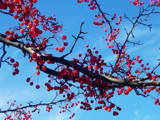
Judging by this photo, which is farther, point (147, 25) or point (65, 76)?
point (147, 25)

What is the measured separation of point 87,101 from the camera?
16.9 ft

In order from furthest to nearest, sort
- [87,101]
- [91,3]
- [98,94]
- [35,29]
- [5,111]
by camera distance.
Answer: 1. [91,3]
2. [5,111]
3. [87,101]
4. [98,94]
5. [35,29]

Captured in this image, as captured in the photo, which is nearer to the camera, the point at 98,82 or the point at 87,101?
the point at 98,82

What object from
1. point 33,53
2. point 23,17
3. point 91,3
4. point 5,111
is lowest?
point 33,53

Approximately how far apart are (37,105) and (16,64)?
4.05 metres

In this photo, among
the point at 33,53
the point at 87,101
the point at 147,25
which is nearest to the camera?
the point at 33,53

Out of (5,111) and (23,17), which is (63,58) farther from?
(5,111)

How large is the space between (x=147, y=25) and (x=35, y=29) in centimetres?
380

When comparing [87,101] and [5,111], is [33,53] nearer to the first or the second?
[87,101]

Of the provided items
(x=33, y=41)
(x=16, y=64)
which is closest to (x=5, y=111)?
(x=16, y=64)

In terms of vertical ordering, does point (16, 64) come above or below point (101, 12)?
below

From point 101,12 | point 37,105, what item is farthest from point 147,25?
point 37,105

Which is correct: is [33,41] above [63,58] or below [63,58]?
above

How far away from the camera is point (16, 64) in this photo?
4.47m
